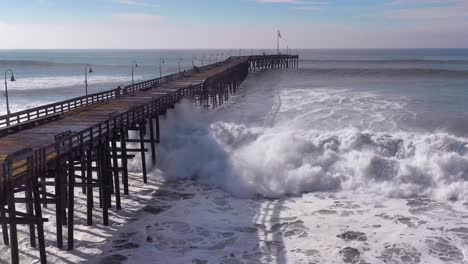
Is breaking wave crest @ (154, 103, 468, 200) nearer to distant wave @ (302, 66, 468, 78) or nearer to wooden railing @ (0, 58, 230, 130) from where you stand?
wooden railing @ (0, 58, 230, 130)

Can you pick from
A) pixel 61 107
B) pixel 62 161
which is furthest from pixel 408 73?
pixel 62 161

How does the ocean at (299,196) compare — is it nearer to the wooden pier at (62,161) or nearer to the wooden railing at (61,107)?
the wooden pier at (62,161)

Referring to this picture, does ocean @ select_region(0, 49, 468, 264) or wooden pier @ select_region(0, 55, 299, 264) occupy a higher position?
wooden pier @ select_region(0, 55, 299, 264)

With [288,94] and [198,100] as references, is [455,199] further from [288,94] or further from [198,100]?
[288,94]

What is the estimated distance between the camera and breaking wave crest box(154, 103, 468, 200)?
25125mm

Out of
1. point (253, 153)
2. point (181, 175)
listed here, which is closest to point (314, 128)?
point (253, 153)

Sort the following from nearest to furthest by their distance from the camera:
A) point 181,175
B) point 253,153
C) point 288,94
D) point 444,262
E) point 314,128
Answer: point 444,262
point 181,175
point 253,153
point 314,128
point 288,94

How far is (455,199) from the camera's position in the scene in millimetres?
23484

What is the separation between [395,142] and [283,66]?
10755cm

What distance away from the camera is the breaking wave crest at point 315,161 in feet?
82.4

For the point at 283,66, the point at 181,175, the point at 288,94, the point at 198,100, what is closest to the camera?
the point at 181,175

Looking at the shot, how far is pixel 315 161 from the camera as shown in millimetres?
28125

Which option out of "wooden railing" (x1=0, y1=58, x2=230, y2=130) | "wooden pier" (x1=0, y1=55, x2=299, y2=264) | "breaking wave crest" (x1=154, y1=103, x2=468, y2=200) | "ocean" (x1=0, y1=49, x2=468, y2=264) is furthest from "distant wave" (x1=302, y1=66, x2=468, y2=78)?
"wooden pier" (x1=0, y1=55, x2=299, y2=264)

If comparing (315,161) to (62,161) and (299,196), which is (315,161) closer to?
(299,196)
